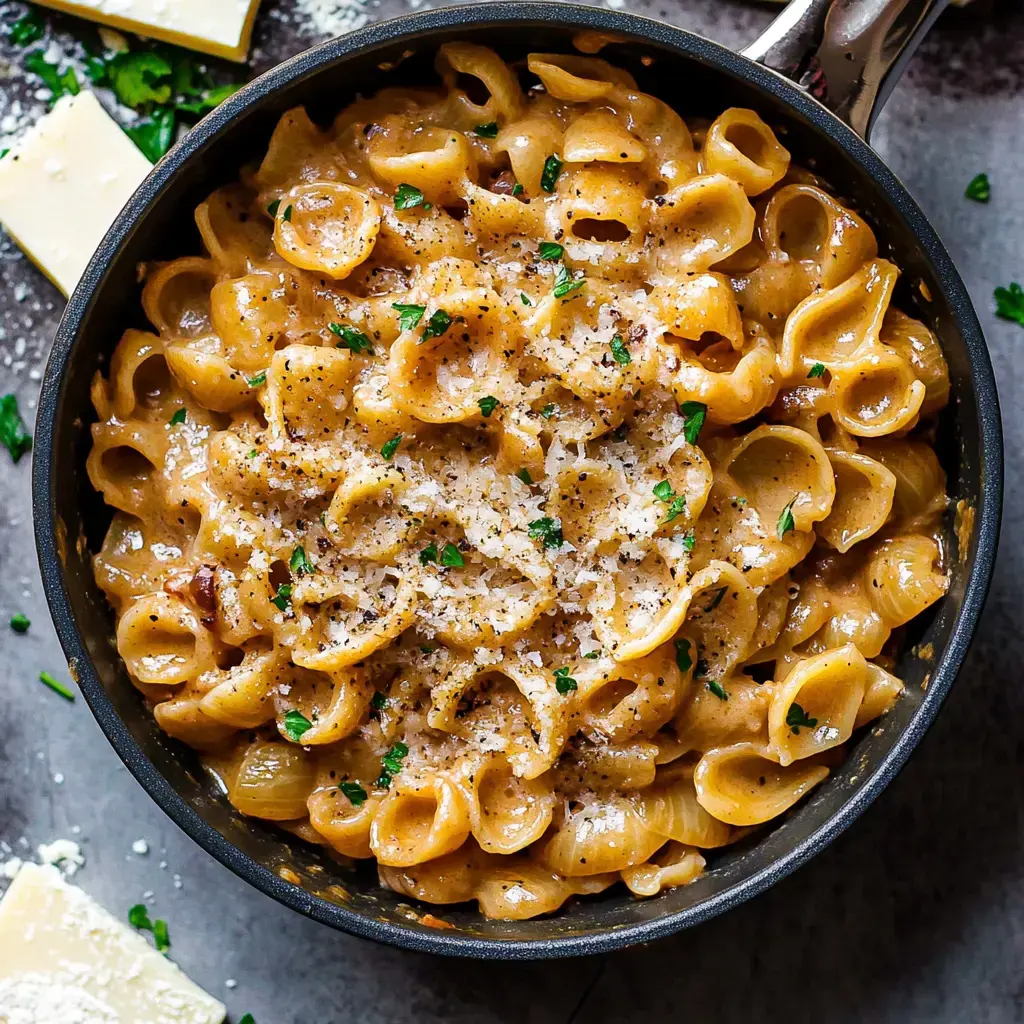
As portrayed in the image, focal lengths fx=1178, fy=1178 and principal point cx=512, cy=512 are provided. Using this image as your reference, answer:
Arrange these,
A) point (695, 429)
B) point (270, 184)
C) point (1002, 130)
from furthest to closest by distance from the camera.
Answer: point (1002, 130)
point (270, 184)
point (695, 429)

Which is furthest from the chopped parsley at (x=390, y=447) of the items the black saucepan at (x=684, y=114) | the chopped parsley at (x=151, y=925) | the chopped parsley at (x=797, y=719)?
the chopped parsley at (x=151, y=925)

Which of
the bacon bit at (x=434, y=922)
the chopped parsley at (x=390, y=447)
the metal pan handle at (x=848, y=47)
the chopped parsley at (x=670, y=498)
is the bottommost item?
the bacon bit at (x=434, y=922)

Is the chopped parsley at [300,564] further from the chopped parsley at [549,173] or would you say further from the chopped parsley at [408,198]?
the chopped parsley at [549,173]

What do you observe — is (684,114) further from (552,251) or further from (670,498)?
(670,498)

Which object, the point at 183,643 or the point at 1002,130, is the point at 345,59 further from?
the point at 1002,130

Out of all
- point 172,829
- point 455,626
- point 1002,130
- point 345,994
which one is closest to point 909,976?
point 345,994

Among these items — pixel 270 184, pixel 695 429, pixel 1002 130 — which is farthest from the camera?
pixel 1002 130

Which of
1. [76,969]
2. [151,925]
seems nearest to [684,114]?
[151,925]
